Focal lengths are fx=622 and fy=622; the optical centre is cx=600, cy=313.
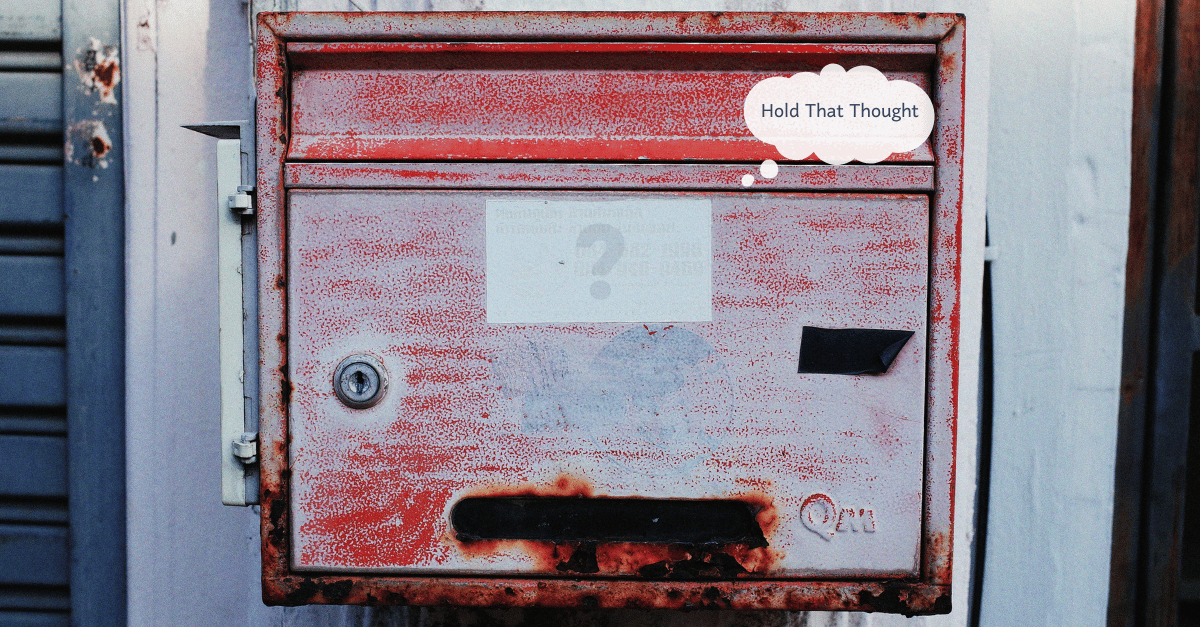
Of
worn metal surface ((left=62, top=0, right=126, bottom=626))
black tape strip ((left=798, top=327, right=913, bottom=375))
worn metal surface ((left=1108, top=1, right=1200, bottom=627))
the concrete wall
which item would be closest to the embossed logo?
black tape strip ((left=798, top=327, right=913, bottom=375))

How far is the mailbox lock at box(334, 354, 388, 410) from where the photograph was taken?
2.82 ft

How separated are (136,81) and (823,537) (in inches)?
66.0

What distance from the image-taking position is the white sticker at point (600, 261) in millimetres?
854

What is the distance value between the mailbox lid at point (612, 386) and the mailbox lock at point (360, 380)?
17mm

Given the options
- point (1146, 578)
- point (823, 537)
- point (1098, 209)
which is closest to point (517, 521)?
point (823, 537)

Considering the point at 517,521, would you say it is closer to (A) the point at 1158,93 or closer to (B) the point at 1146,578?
(B) the point at 1146,578

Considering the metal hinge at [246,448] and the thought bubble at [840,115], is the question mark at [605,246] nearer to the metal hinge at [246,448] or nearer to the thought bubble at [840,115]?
the thought bubble at [840,115]

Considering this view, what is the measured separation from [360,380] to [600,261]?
37 centimetres

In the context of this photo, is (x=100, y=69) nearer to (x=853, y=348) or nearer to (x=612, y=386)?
(x=612, y=386)

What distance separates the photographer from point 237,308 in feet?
2.96

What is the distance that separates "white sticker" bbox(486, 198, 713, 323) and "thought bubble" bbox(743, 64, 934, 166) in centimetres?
15

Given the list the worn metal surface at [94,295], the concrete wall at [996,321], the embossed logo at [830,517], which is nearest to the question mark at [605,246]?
the embossed logo at [830,517]

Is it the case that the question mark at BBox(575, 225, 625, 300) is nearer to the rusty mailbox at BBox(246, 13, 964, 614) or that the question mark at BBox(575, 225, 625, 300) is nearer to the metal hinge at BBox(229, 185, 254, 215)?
the rusty mailbox at BBox(246, 13, 964, 614)

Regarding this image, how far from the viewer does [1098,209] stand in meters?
1.42
